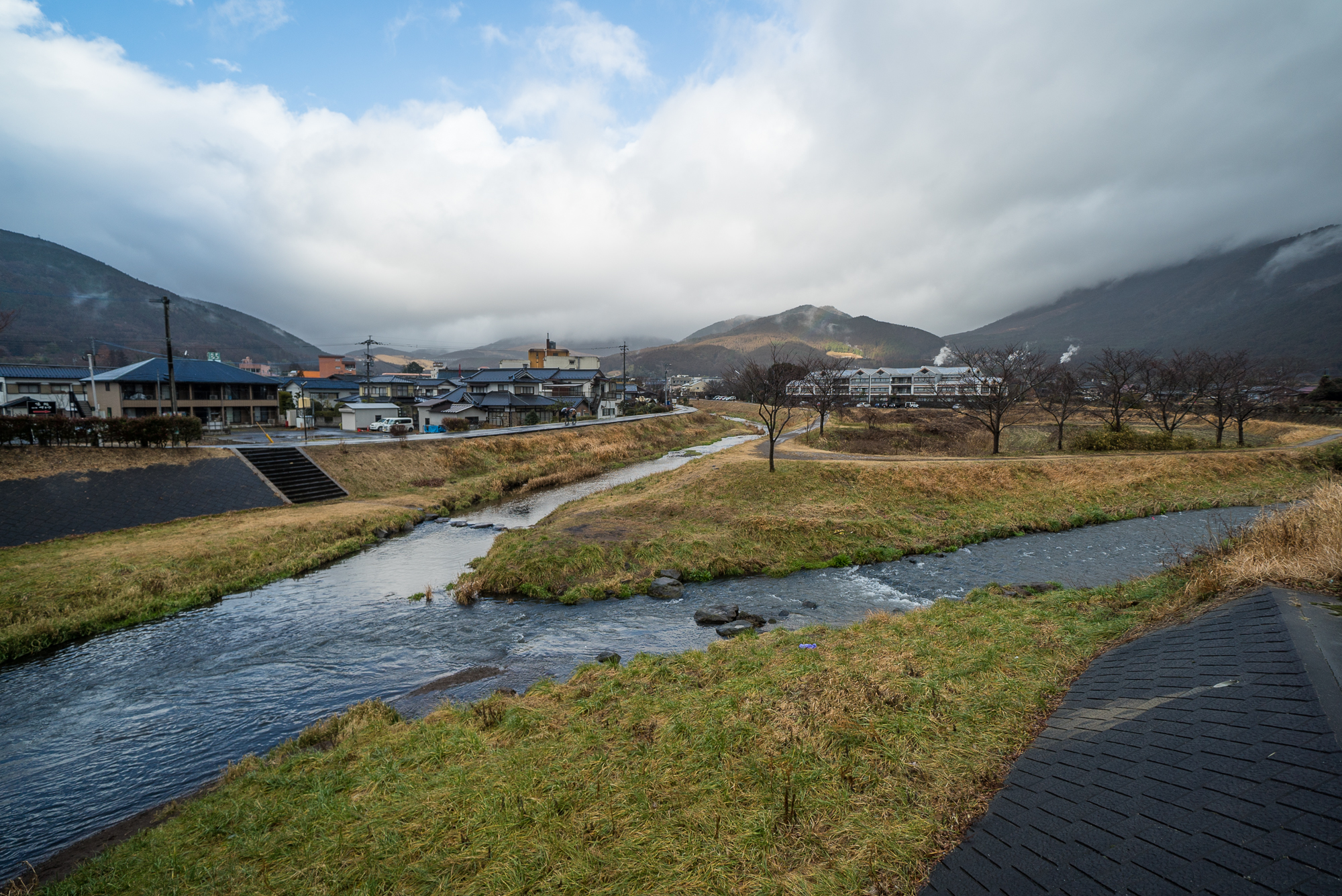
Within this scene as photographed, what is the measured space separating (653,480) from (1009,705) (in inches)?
1051

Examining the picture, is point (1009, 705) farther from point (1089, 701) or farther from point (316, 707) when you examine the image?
A: point (316, 707)

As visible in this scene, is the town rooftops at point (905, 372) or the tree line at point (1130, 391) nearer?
the tree line at point (1130, 391)

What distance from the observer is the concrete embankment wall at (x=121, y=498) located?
19984 millimetres

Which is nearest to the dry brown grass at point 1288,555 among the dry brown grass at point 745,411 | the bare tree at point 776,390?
the bare tree at point 776,390

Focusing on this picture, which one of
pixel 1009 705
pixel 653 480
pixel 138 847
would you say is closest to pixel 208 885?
pixel 138 847

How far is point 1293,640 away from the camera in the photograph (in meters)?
5.44

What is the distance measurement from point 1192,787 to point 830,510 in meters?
20.4

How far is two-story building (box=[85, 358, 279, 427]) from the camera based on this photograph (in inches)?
1795

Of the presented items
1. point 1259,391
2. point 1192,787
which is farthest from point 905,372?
point 1192,787

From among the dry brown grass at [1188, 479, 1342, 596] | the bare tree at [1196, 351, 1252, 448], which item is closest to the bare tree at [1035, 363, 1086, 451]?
the bare tree at [1196, 351, 1252, 448]

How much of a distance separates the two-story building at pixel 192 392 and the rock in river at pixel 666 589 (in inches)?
1971

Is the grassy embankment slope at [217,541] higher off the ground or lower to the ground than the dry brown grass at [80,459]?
lower

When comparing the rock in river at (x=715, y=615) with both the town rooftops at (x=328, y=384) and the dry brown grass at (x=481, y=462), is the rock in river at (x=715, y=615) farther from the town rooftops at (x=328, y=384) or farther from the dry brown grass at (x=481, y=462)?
the town rooftops at (x=328, y=384)

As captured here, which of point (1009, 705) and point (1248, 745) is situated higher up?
point (1248, 745)
